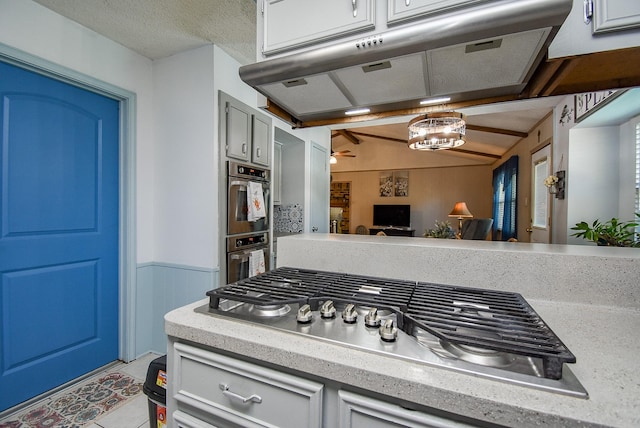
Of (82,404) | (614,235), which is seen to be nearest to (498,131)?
(614,235)

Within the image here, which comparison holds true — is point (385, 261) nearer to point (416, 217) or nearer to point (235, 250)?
point (235, 250)

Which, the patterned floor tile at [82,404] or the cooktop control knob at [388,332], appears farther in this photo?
the patterned floor tile at [82,404]

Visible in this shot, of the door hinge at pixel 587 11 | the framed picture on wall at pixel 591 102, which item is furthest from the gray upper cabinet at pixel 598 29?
the framed picture on wall at pixel 591 102

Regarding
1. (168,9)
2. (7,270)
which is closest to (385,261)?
(168,9)

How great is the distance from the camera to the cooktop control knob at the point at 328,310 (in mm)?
788

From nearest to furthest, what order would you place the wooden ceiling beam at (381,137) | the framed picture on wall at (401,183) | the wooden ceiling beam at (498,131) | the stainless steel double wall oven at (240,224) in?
the stainless steel double wall oven at (240,224) < the wooden ceiling beam at (498,131) < the wooden ceiling beam at (381,137) < the framed picture on wall at (401,183)

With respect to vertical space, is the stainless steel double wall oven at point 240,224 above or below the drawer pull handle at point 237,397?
above

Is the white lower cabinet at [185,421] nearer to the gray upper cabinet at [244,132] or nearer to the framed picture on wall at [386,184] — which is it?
the gray upper cabinet at [244,132]

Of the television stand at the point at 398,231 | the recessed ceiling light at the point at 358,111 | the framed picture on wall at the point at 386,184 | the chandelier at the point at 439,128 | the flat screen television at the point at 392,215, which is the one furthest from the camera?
the framed picture on wall at the point at 386,184

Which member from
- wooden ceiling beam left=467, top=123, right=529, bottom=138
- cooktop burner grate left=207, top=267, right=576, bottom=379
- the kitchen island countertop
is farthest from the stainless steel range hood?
wooden ceiling beam left=467, top=123, right=529, bottom=138

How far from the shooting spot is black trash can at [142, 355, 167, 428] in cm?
110

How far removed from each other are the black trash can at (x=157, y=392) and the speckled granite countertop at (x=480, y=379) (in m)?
0.45

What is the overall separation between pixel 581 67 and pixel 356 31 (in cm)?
70

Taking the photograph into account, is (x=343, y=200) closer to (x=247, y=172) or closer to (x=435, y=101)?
(x=247, y=172)
